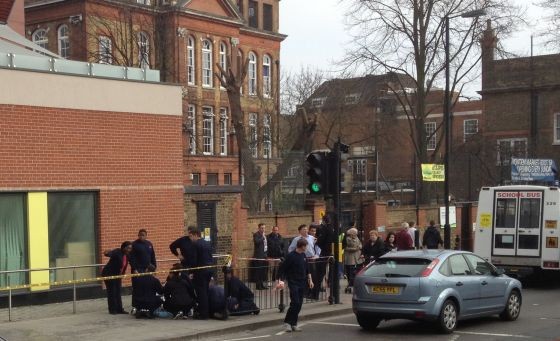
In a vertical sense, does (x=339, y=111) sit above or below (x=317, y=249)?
above

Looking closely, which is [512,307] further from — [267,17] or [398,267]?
[267,17]

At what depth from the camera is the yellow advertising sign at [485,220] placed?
2147 cm

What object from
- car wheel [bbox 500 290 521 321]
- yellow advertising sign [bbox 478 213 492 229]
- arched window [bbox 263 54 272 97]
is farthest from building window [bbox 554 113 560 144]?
car wheel [bbox 500 290 521 321]

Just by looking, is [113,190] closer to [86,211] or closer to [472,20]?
[86,211]

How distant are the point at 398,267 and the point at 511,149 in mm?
36664

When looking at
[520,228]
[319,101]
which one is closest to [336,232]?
[520,228]

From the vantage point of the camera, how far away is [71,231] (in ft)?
56.2

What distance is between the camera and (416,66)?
3697 cm

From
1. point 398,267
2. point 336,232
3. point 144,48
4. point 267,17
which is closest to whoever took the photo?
point 398,267

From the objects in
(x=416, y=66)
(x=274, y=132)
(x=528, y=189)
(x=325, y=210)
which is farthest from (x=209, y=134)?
(x=528, y=189)

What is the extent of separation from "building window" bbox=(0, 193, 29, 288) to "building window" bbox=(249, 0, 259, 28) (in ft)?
164

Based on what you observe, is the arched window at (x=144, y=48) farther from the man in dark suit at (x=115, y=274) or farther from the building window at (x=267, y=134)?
the man in dark suit at (x=115, y=274)

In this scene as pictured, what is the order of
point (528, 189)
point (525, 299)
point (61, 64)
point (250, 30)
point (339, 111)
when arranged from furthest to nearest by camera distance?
point (250, 30)
point (339, 111)
point (528, 189)
point (525, 299)
point (61, 64)

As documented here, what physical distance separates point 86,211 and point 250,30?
45.0 m
